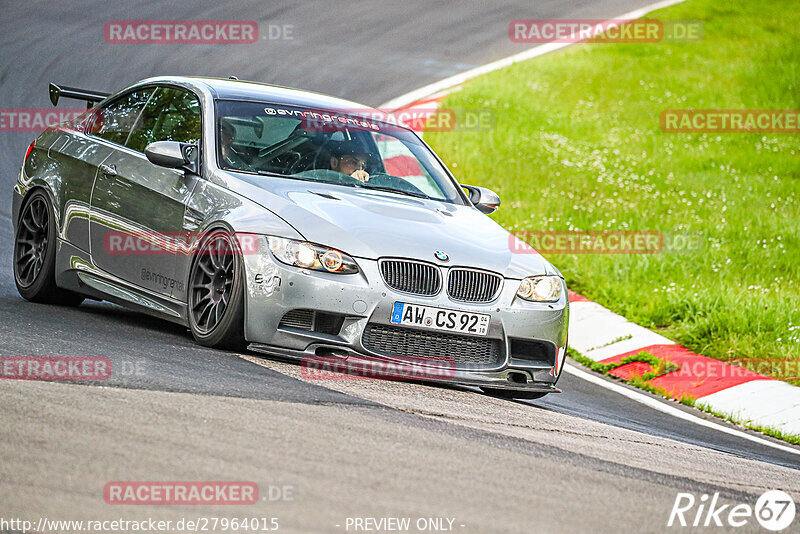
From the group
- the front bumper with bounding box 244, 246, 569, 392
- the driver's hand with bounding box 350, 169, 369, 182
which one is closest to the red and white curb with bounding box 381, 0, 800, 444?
the driver's hand with bounding box 350, 169, 369, 182

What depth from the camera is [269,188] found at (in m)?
6.88

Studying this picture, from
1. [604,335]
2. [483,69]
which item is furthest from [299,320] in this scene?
[483,69]

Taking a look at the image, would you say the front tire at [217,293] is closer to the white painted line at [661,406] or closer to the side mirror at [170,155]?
the side mirror at [170,155]

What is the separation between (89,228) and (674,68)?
1560 centimetres

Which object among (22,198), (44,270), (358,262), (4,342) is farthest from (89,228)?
(358,262)

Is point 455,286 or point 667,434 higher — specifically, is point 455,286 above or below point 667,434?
above

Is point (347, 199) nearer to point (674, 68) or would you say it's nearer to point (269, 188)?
point (269, 188)

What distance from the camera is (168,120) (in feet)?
25.8

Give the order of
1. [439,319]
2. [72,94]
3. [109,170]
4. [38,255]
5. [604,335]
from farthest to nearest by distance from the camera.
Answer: [604,335] → [72,94] → [38,255] → [109,170] → [439,319]

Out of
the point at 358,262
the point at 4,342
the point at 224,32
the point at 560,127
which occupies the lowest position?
the point at 4,342

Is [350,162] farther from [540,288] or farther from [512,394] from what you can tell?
[512,394]

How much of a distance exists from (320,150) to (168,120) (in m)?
1.07

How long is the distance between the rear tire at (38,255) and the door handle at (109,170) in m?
0.62

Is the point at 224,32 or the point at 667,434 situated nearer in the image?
the point at 667,434
